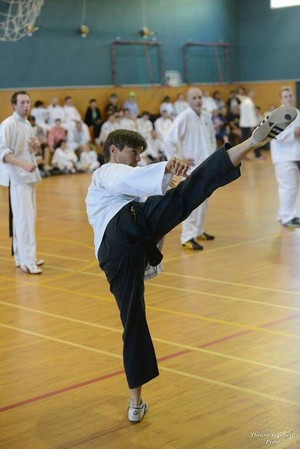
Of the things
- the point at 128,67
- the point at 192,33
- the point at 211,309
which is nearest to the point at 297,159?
the point at 211,309

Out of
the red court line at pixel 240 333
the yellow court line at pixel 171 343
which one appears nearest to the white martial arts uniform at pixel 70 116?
the yellow court line at pixel 171 343

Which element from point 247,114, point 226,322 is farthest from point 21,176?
point 247,114

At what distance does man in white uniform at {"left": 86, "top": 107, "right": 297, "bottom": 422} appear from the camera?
390cm

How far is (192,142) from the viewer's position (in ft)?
32.2

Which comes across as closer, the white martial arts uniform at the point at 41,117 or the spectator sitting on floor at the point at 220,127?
the white martial arts uniform at the point at 41,117

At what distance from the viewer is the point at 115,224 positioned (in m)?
4.19

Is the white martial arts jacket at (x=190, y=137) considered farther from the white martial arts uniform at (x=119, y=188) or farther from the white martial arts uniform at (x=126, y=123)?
the white martial arts uniform at (x=126, y=123)

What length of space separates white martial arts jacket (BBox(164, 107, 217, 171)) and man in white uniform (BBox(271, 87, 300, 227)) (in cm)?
150

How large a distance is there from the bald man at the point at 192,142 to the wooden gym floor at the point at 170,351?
0.85 feet

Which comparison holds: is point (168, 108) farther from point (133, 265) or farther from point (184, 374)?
point (133, 265)

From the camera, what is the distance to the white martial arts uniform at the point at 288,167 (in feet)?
36.1

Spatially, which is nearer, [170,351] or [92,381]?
[92,381]

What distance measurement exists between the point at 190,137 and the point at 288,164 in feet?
6.62

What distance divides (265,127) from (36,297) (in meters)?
4.48
